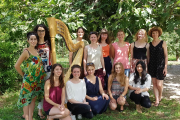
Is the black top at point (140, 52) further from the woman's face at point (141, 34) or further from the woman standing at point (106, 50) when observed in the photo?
the woman standing at point (106, 50)

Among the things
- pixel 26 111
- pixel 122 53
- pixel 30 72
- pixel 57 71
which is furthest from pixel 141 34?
pixel 26 111

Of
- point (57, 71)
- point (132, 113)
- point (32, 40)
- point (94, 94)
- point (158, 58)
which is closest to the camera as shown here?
point (32, 40)

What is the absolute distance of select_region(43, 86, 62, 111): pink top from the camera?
10.3ft

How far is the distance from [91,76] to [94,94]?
0.35 m

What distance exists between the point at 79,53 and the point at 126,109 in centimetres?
153

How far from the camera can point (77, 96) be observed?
3.34 meters

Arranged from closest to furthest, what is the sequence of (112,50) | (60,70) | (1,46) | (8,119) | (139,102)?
(60,70) → (8,119) → (139,102) → (112,50) → (1,46)

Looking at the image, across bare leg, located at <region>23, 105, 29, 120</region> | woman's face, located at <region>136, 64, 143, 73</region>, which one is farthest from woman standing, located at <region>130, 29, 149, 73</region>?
bare leg, located at <region>23, 105, 29, 120</region>

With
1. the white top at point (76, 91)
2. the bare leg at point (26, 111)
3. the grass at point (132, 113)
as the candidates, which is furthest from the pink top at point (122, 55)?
the bare leg at point (26, 111)

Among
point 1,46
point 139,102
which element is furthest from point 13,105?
point 139,102

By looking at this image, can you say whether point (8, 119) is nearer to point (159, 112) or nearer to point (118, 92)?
point (118, 92)

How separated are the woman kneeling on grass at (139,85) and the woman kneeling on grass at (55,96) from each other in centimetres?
149

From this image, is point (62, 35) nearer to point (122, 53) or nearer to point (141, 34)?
point (122, 53)

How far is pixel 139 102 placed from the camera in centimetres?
386
